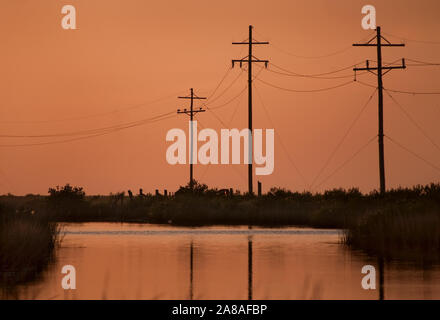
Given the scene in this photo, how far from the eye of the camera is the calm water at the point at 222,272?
79.8 feet

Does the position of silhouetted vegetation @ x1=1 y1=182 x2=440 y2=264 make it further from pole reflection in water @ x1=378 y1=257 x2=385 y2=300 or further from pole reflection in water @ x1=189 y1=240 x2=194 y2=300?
pole reflection in water @ x1=189 y1=240 x2=194 y2=300

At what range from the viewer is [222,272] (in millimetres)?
29859

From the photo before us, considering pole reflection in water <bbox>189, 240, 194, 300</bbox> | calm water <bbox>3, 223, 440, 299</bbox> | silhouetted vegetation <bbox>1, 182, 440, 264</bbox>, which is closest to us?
calm water <bbox>3, 223, 440, 299</bbox>

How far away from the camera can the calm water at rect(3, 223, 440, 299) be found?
79.8 feet

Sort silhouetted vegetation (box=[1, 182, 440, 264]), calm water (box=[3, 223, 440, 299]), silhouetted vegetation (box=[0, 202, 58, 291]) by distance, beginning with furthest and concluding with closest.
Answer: silhouetted vegetation (box=[1, 182, 440, 264]) < silhouetted vegetation (box=[0, 202, 58, 291]) < calm water (box=[3, 223, 440, 299])

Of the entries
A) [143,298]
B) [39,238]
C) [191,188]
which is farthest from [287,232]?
[191,188]

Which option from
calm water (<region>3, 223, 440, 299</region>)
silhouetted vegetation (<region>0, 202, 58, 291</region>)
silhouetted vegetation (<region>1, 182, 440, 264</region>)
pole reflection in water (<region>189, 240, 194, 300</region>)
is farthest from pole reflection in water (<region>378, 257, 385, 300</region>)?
silhouetted vegetation (<region>0, 202, 58, 291</region>)

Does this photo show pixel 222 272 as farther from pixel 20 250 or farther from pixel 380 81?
pixel 380 81

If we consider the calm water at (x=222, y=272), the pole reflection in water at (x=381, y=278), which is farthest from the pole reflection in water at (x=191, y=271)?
the pole reflection in water at (x=381, y=278)

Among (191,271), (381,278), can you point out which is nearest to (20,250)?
(191,271)

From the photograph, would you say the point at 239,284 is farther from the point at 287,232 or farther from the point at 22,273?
the point at 287,232
